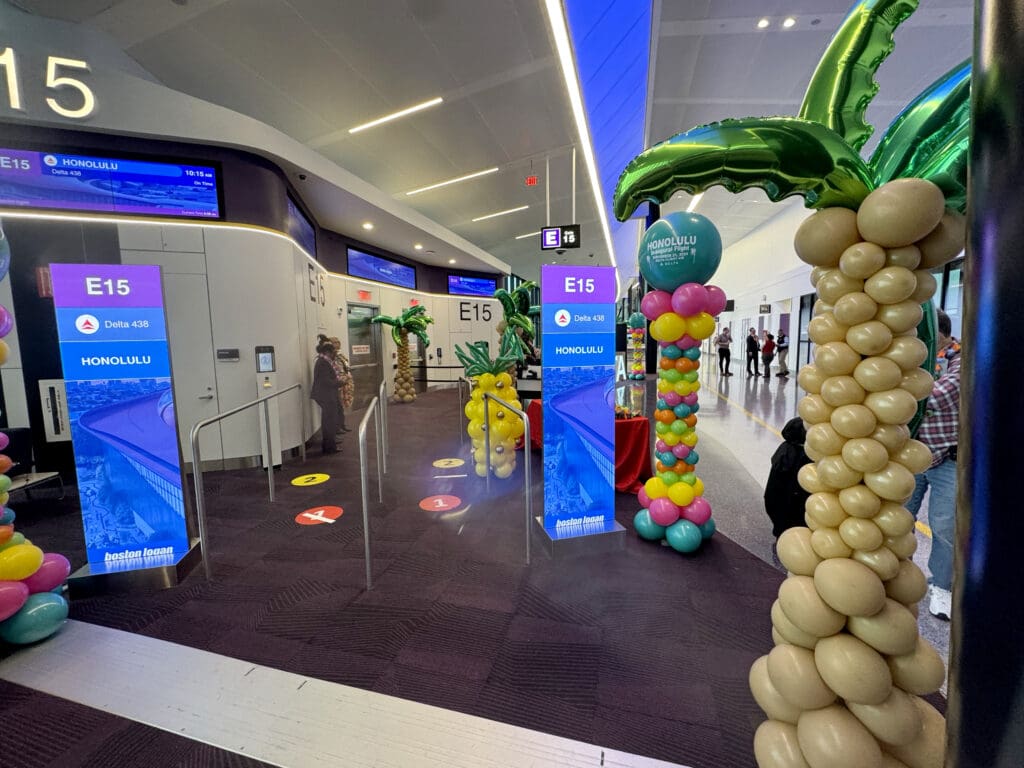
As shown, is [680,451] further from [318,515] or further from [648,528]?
[318,515]

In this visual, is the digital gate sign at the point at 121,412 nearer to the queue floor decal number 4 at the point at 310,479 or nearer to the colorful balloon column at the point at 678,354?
the queue floor decal number 4 at the point at 310,479

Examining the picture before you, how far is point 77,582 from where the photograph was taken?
251cm

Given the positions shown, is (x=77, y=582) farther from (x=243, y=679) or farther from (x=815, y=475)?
(x=815, y=475)

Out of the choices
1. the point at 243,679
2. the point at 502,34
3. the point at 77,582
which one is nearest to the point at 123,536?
the point at 77,582

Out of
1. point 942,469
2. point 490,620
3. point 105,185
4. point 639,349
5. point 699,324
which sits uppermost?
point 105,185

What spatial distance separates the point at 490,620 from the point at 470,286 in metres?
12.1

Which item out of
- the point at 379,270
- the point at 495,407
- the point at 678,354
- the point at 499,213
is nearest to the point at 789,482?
the point at 678,354

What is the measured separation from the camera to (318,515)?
362cm

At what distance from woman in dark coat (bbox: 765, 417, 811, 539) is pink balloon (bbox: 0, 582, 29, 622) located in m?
4.06

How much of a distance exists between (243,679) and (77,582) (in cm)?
153

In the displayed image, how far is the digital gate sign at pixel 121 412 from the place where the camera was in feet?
7.72

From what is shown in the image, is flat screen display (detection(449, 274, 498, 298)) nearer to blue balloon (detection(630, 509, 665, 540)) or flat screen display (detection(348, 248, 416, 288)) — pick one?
flat screen display (detection(348, 248, 416, 288))

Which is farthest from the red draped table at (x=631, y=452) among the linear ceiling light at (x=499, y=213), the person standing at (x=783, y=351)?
the person standing at (x=783, y=351)

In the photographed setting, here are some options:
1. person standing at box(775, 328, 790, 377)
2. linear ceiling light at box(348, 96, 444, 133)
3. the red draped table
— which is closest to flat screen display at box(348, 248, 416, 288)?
linear ceiling light at box(348, 96, 444, 133)
